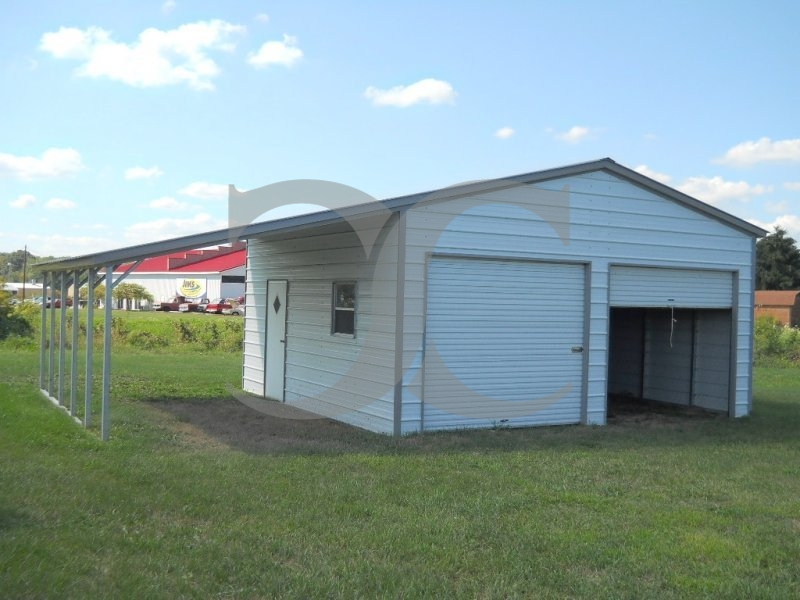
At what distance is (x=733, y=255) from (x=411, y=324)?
19.6ft

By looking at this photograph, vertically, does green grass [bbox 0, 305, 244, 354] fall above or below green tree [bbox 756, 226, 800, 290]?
below

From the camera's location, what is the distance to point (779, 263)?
59719 mm

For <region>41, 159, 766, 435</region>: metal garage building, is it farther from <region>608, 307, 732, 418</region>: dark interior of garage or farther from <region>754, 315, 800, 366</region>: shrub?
<region>754, 315, 800, 366</region>: shrub

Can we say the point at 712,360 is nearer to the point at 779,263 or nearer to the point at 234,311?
the point at 234,311

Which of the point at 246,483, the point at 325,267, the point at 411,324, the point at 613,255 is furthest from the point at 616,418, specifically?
the point at 246,483

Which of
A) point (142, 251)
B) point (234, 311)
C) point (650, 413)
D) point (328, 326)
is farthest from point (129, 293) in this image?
point (142, 251)

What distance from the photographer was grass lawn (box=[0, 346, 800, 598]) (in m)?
5.01

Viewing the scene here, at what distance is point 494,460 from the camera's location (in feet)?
28.5

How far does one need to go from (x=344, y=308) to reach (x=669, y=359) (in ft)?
21.2

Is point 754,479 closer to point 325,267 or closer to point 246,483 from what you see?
point 246,483

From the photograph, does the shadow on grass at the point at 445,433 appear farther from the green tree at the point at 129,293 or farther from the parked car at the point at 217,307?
the green tree at the point at 129,293

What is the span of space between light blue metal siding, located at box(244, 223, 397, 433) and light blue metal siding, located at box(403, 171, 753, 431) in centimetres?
35

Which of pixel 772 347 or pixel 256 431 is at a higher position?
pixel 772 347

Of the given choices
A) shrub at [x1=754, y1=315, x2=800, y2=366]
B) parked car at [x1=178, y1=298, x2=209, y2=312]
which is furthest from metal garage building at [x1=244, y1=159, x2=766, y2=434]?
parked car at [x1=178, y1=298, x2=209, y2=312]
